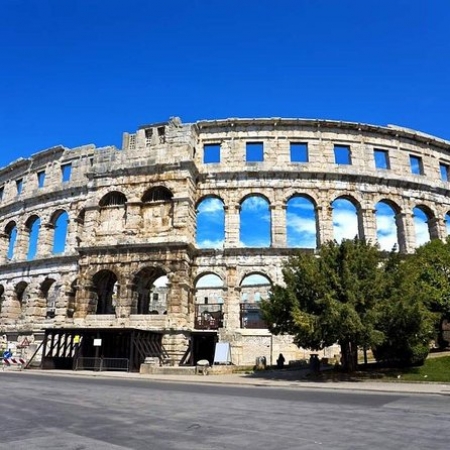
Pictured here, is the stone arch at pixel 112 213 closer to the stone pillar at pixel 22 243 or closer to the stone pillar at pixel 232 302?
the stone pillar at pixel 232 302

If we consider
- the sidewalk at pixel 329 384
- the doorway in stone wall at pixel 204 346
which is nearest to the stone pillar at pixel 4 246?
the doorway in stone wall at pixel 204 346

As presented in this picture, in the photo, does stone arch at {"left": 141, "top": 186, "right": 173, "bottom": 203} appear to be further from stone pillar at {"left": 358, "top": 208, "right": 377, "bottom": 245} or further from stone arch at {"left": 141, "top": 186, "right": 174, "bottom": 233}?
stone pillar at {"left": 358, "top": 208, "right": 377, "bottom": 245}

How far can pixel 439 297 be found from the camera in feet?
61.3

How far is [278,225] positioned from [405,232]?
322 inches

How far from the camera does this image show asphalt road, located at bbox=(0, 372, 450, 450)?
17.0 ft

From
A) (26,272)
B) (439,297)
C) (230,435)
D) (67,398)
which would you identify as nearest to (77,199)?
(26,272)

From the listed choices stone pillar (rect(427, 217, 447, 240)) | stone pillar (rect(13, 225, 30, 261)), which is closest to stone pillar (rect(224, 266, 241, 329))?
stone pillar (rect(427, 217, 447, 240))

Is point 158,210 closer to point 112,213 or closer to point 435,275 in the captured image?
point 112,213

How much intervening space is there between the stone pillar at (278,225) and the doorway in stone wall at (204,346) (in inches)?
256

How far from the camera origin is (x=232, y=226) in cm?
2530

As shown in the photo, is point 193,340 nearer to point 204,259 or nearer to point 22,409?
point 204,259

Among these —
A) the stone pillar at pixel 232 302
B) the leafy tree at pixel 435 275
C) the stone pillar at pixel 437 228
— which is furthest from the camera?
the stone pillar at pixel 437 228

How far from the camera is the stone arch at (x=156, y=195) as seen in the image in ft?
83.9

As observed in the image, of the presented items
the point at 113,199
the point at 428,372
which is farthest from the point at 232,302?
the point at 428,372
